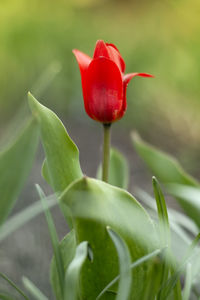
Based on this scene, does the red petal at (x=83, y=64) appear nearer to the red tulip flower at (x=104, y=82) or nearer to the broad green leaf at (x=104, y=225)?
the red tulip flower at (x=104, y=82)

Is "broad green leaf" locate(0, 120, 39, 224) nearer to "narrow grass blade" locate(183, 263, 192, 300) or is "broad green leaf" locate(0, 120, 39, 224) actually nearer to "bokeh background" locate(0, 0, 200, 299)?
"narrow grass blade" locate(183, 263, 192, 300)

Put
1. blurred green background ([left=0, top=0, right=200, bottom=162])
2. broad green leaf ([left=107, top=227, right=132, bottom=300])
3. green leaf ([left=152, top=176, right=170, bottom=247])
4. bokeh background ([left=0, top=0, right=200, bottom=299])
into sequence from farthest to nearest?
blurred green background ([left=0, top=0, right=200, bottom=162]) < bokeh background ([left=0, top=0, right=200, bottom=299]) < green leaf ([left=152, top=176, right=170, bottom=247]) < broad green leaf ([left=107, top=227, right=132, bottom=300])

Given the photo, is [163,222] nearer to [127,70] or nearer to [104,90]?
[104,90]

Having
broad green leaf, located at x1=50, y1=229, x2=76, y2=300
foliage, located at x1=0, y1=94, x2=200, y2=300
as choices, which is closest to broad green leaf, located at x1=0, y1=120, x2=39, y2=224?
foliage, located at x1=0, y1=94, x2=200, y2=300

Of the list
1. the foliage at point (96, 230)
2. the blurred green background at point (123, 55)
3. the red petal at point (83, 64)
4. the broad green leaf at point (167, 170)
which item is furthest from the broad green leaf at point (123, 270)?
the blurred green background at point (123, 55)

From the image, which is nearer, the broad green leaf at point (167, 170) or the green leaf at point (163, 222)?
the green leaf at point (163, 222)

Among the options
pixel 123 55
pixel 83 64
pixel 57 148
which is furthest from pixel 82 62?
pixel 123 55

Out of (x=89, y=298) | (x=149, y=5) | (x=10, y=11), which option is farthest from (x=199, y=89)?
(x=89, y=298)
